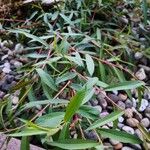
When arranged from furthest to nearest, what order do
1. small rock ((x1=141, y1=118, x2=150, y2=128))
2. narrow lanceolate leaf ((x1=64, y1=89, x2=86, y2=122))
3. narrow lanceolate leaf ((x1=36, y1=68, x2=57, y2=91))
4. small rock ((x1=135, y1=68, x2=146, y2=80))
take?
small rock ((x1=135, y1=68, x2=146, y2=80)) < small rock ((x1=141, y1=118, x2=150, y2=128)) < narrow lanceolate leaf ((x1=36, y1=68, x2=57, y2=91)) < narrow lanceolate leaf ((x1=64, y1=89, x2=86, y2=122))

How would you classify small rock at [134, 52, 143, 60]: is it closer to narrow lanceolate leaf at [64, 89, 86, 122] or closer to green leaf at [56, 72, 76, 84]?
green leaf at [56, 72, 76, 84]

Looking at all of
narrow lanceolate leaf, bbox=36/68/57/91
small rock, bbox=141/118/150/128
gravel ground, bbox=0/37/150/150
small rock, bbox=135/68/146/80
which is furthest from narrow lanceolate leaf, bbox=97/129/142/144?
small rock, bbox=135/68/146/80

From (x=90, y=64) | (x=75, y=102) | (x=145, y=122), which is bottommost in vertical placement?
(x=145, y=122)

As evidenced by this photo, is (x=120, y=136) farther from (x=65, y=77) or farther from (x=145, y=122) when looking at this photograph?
(x=145, y=122)

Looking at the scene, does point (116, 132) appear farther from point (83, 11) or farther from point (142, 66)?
point (83, 11)

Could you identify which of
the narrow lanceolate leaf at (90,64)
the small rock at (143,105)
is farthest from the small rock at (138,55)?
the narrow lanceolate leaf at (90,64)

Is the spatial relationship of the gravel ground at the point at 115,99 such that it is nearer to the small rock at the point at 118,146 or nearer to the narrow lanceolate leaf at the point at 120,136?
the small rock at the point at 118,146

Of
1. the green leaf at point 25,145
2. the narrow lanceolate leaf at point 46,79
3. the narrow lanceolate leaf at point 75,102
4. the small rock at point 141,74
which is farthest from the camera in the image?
the small rock at point 141,74

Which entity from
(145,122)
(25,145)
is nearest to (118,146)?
(145,122)

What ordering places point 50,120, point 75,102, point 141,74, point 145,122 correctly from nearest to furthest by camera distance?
point 75,102 < point 50,120 < point 145,122 < point 141,74

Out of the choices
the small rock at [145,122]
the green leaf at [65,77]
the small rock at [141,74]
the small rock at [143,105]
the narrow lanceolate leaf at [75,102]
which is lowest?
the small rock at [145,122]

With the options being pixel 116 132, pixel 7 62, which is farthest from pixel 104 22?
pixel 116 132
